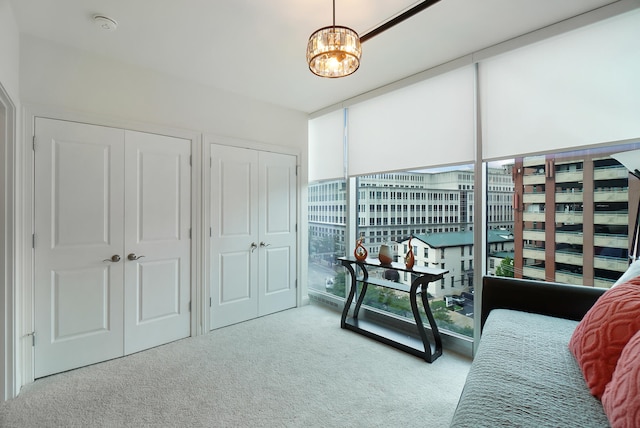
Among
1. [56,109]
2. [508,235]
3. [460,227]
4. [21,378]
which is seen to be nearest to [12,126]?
[56,109]

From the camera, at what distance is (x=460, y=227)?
2758 millimetres

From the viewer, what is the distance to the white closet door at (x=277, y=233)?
11.6 feet

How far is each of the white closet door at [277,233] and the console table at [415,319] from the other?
0.85 metres

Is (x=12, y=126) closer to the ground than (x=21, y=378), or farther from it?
farther from it

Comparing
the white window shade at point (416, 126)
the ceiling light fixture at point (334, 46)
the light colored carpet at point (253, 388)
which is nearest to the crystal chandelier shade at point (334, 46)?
the ceiling light fixture at point (334, 46)

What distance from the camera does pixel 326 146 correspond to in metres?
3.88

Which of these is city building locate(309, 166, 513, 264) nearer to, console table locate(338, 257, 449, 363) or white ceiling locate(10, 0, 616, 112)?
console table locate(338, 257, 449, 363)

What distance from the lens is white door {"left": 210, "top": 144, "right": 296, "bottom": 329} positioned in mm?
3203

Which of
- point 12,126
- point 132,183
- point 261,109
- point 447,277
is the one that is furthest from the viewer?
point 261,109

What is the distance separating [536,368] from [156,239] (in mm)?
2922

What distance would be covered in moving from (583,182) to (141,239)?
11.7 feet

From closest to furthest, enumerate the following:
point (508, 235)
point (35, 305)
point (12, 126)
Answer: point (12, 126) → point (35, 305) → point (508, 235)

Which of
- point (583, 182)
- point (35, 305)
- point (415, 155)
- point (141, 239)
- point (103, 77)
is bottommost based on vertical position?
point (35, 305)

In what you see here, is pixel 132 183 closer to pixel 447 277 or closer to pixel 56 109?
pixel 56 109
